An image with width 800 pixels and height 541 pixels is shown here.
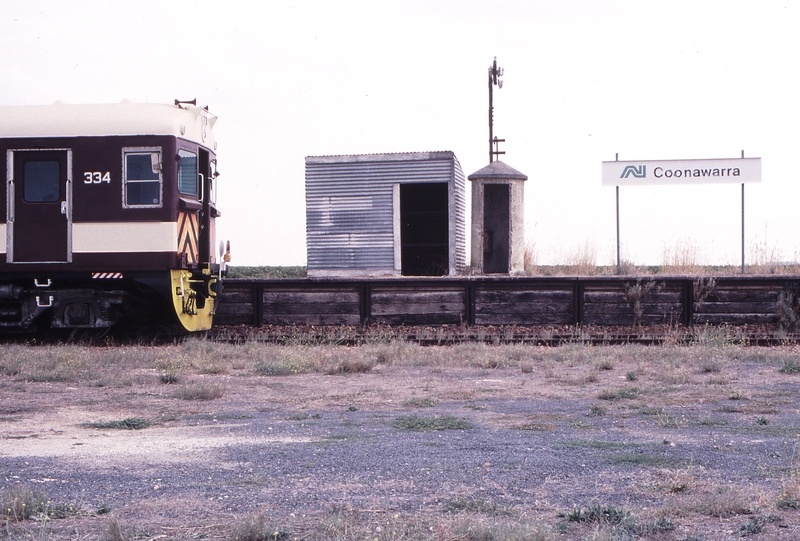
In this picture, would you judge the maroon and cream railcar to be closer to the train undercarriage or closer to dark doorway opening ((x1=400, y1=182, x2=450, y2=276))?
the train undercarriage

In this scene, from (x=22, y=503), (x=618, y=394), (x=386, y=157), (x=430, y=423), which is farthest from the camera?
(x=386, y=157)

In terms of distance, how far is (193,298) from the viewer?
13945 millimetres

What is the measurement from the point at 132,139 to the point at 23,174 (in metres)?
1.83

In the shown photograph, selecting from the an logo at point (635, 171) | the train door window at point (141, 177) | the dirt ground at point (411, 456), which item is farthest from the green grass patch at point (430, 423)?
the an logo at point (635, 171)

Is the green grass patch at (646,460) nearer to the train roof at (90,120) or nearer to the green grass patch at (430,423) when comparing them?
the green grass patch at (430,423)

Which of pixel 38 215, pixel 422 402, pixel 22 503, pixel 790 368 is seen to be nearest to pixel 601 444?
pixel 422 402

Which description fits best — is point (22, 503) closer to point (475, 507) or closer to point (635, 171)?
point (475, 507)

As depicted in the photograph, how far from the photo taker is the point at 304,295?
15008 millimetres

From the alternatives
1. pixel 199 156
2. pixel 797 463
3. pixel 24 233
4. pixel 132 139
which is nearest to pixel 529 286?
pixel 199 156

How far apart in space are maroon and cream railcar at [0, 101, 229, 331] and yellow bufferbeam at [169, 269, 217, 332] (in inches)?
2.4

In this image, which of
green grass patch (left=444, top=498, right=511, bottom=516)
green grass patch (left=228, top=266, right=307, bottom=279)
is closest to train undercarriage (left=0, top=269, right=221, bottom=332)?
green grass patch (left=444, top=498, right=511, bottom=516)

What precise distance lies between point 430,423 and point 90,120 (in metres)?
8.91

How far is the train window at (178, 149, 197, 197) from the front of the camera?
43.9 feet

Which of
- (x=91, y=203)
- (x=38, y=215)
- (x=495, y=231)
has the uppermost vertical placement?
(x=495, y=231)
